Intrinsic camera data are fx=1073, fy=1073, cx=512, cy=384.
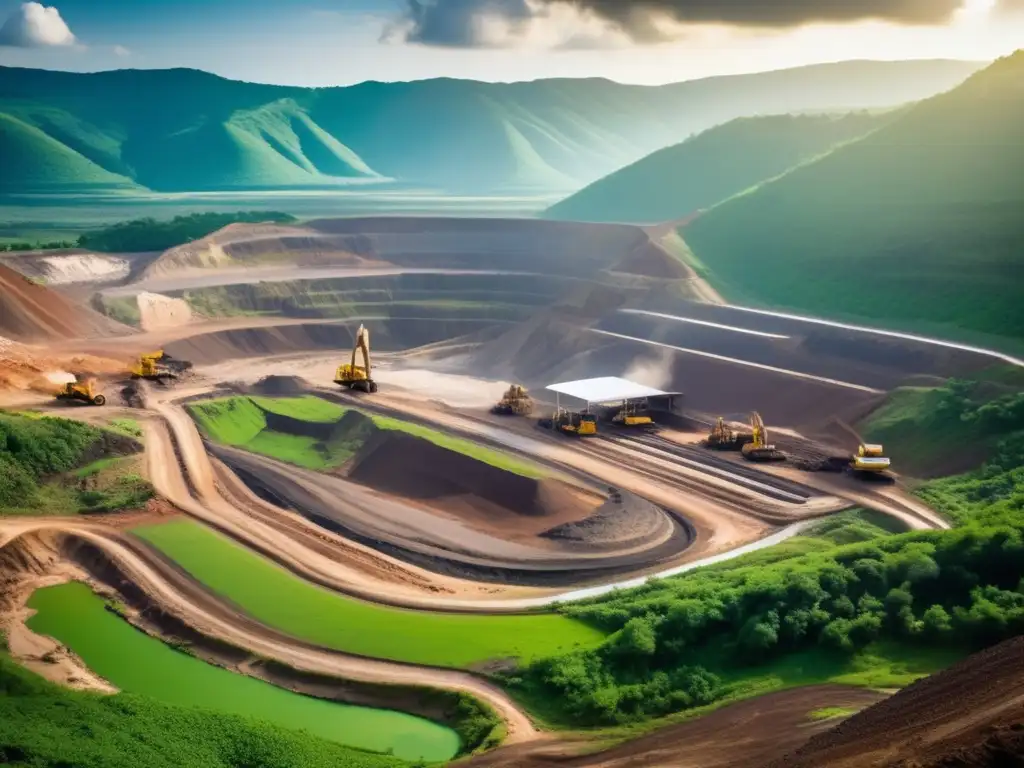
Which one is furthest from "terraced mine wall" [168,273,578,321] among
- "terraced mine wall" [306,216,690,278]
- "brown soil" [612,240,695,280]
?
"brown soil" [612,240,695,280]

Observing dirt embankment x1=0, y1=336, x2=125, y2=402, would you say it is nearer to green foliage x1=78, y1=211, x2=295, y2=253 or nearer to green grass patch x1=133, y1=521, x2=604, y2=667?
green grass patch x1=133, y1=521, x2=604, y2=667

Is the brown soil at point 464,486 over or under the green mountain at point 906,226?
under

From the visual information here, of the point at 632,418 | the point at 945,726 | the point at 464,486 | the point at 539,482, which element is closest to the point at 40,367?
the point at 464,486

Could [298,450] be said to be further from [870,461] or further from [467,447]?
[870,461]

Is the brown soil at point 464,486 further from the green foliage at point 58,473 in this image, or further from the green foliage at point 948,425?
the green foliage at point 948,425

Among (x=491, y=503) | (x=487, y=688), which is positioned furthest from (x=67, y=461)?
(x=487, y=688)

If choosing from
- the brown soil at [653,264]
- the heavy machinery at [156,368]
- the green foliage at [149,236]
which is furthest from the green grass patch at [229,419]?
the green foliage at [149,236]
